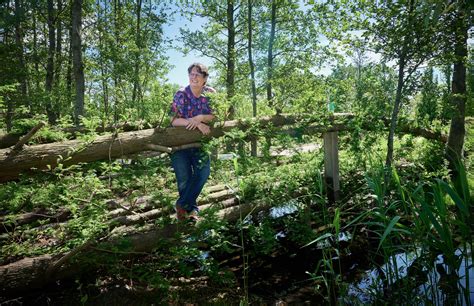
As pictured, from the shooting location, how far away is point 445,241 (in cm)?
237

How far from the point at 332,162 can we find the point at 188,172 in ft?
8.44

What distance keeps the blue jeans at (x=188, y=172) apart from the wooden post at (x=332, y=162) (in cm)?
235

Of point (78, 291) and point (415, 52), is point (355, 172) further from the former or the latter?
point (78, 291)

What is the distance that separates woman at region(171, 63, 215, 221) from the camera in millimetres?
3785

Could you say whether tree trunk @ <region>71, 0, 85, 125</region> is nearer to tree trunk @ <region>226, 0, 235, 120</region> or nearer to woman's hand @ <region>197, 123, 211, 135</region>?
woman's hand @ <region>197, 123, 211, 135</region>

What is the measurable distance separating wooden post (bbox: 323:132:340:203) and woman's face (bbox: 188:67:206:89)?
2.46 meters

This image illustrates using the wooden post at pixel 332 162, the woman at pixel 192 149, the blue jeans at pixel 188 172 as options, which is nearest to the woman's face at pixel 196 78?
the woman at pixel 192 149

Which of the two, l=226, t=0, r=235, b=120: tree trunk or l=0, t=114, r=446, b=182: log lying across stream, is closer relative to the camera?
l=0, t=114, r=446, b=182: log lying across stream

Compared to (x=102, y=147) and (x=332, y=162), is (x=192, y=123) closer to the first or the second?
(x=102, y=147)

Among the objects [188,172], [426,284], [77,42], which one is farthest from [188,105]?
[77,42]

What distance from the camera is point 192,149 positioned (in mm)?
3961

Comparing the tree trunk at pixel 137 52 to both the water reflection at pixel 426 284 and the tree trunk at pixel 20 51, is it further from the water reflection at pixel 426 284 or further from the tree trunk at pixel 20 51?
the water reflection at pixel 426 284

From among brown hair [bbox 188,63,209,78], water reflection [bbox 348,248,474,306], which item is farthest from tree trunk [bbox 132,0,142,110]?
water reflection [bbox 348,248,474,306]

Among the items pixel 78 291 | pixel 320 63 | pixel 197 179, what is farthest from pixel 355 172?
pixel 320 63
